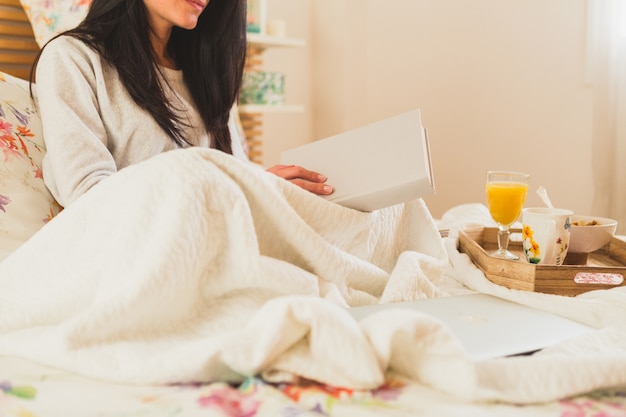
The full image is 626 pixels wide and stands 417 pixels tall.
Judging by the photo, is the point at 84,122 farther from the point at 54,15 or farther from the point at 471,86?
the point at 471,86

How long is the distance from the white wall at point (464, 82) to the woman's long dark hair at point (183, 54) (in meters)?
1.48

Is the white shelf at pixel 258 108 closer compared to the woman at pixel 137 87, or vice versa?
the woman at pixel 137 87

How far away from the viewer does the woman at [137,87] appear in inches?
46.3

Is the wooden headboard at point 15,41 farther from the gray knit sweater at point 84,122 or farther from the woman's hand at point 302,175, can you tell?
the woman's hand at point 302,175

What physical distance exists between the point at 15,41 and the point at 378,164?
53.1 inches

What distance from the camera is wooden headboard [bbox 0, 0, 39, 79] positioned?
74.6 inches

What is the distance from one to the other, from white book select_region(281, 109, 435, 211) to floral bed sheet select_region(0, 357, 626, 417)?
1.23 feet

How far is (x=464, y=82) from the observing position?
9.48ft

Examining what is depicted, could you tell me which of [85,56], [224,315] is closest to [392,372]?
[224,315]

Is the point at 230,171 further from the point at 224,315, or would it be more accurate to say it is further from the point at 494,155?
the point at 494,155

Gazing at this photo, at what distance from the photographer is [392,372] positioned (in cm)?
71

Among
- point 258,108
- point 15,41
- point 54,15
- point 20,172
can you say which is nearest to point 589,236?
point 20,172

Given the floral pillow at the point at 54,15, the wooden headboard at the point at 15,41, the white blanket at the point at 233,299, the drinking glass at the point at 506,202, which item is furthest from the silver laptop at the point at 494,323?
the wooden headboard at the point at 15,41

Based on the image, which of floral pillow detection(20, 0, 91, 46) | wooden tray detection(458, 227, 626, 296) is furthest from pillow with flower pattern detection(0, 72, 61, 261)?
wooden tray detection(458, 227, 626, 296)
